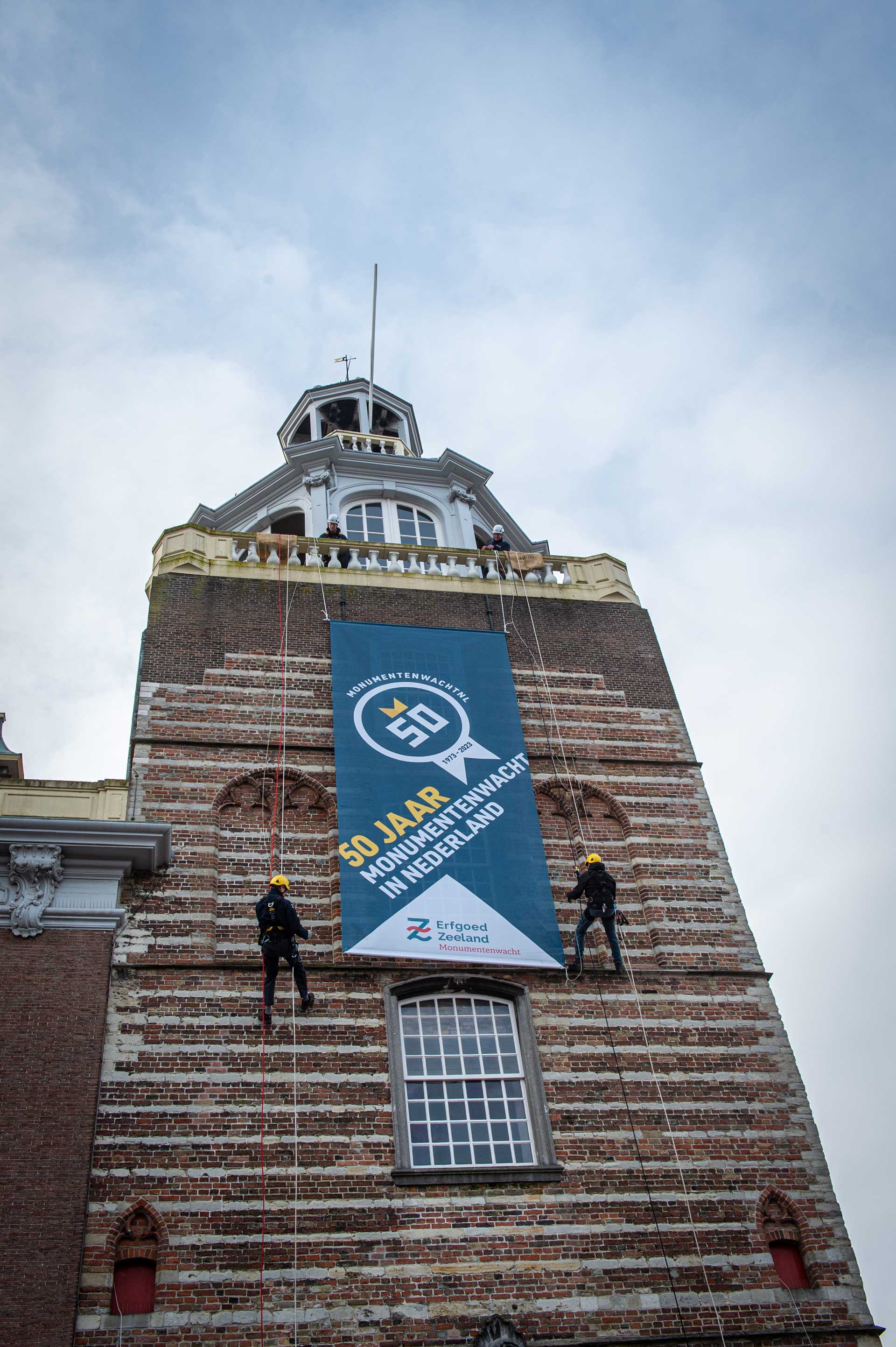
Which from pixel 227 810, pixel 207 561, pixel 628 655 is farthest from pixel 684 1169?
pixel 207 561

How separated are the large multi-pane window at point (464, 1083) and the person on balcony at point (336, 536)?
361 inches

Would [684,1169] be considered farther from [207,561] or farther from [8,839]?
[207,561]

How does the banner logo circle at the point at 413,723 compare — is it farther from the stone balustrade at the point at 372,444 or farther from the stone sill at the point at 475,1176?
the stone balustrade at the point at 372,444

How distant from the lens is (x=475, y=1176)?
42.0 feet

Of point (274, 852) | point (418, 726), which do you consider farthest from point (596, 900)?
point (274, 852)

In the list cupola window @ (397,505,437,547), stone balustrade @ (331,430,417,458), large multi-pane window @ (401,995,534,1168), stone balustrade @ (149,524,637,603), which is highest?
A: stone balustrade @ (331,430,417,458)

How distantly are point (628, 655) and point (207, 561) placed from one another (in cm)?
753

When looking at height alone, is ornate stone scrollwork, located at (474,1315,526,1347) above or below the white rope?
below

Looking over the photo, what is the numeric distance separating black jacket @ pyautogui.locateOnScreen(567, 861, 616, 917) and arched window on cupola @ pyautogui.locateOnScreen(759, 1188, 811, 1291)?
373 cm

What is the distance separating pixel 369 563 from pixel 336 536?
1380 millimetres

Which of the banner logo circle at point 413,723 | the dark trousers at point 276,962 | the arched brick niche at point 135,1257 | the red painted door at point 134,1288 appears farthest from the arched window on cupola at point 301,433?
the red painted door at point 134,1288

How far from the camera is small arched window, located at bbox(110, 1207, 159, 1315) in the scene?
1145 centimetres

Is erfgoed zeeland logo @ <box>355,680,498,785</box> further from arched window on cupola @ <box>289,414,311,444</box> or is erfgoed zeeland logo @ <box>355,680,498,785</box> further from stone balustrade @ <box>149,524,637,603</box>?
arched window on cupola @ <box>289,414,311,444</box>

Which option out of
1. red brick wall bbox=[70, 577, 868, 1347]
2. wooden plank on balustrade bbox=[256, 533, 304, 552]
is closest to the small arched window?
red brick wall bbox=[70, 577, 868, 1347]
